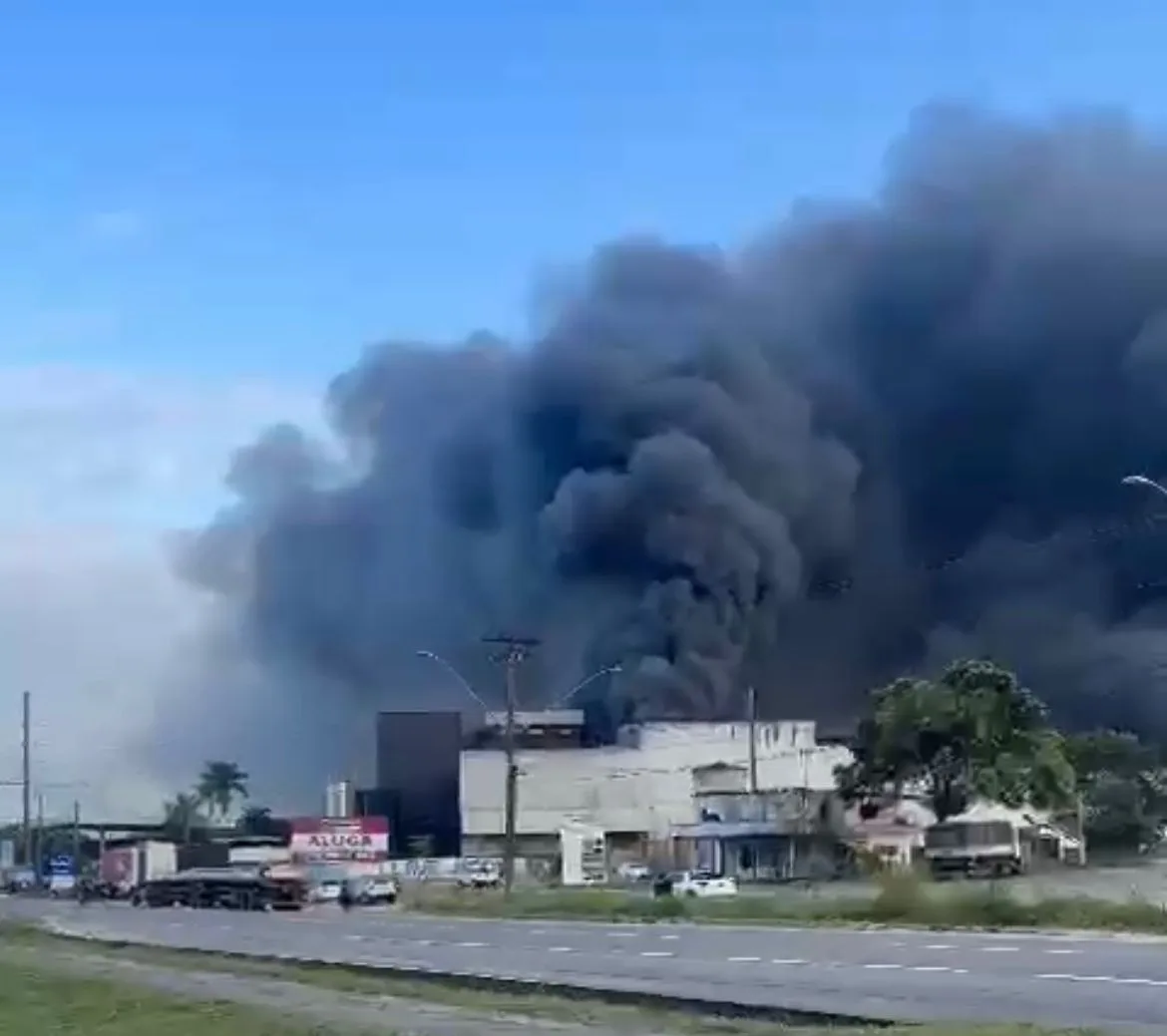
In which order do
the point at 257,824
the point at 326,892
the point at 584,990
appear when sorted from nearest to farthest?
1. the point at 584,990
2. the point at 326,892
3. the point at 257,824

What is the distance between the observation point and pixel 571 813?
9375 centimetres

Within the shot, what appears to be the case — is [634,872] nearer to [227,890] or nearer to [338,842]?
[338,842]

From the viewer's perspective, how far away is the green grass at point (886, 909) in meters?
32.8

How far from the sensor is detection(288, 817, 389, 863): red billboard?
71.9 m

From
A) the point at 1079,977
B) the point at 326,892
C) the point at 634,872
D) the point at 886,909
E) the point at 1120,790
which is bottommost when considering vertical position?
the point at 634,872

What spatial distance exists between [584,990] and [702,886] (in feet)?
122

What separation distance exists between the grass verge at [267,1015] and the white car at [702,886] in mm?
26132

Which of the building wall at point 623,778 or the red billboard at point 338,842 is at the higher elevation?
the building wall at point 623,778

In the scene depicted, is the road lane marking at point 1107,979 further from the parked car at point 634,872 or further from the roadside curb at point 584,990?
the parked car at point 634,872

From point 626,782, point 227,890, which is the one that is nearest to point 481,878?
point 227,890

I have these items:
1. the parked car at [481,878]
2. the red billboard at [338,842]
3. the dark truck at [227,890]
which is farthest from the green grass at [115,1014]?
the red billboard at [338,842]

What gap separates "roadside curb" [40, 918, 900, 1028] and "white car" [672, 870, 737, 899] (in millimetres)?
24352

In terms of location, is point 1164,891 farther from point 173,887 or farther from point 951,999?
point 173,887

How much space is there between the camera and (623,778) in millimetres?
94688
